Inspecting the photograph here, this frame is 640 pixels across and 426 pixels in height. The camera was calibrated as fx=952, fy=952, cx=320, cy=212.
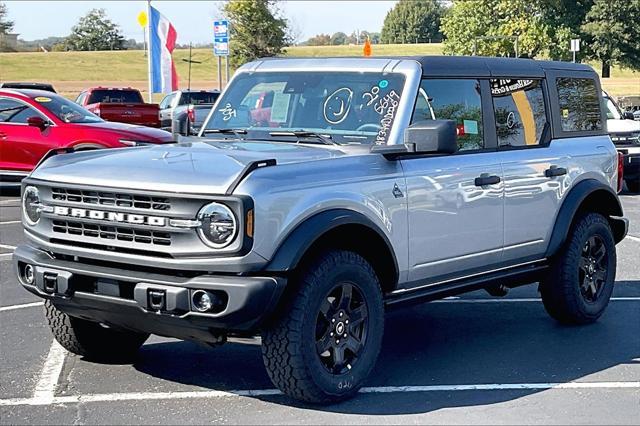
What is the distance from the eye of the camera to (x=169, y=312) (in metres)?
4.71

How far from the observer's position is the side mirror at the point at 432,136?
5.41m

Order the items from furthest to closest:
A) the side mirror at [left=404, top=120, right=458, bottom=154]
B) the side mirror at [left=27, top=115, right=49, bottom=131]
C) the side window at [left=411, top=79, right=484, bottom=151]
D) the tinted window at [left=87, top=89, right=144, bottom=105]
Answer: the tinted window at [left=87, top=89, right=144, bottom=105], the side mirror at [left=27, top=115, right=49, bottom=131], the side window at [left=411, top=79, right=484, bottom=151], the side mirror at [left=404, top=120, right=458, bottom=154]

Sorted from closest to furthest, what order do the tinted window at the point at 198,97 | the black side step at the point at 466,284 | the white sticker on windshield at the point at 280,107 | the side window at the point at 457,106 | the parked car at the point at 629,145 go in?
the black side step at the point at 466,284
the side window at the point at 457,106
the white sticker on windshield at the point at 280,107
the parked car at the point at 629,145
the tinted window at the point at 198,97

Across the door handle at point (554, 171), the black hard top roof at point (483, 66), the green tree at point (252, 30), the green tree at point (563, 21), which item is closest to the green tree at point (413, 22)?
the green tree at point (563, 21)

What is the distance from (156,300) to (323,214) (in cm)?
99

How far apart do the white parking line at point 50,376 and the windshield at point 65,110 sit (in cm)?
896

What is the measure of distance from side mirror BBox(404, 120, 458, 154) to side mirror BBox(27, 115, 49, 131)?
10.4 meters

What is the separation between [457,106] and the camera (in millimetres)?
6289

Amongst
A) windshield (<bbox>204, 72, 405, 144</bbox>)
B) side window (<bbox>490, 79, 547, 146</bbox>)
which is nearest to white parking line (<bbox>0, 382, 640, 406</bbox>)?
windshield (<bbox>204, 72, 405, 144</bbox>)

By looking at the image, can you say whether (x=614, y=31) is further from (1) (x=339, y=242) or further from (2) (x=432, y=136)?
(1) (x=339, y=242)

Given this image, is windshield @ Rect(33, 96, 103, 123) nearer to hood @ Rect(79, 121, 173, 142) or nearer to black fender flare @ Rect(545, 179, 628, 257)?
hood @ Rect(79, 121, 173, 142)

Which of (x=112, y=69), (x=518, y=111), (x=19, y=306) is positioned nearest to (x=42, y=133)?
(x=19, y=306)

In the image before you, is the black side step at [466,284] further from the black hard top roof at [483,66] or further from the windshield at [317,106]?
the black hard top roof at [483,66]

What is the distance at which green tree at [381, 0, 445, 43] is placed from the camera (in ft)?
407
